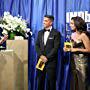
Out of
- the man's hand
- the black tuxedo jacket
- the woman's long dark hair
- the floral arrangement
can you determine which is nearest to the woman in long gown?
the woman's long dark hair

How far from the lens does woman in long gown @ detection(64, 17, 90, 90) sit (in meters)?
4.01

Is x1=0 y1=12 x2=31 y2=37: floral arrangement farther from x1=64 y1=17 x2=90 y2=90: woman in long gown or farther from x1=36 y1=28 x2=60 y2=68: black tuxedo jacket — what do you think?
x1=64 y1=17 x2=90 y2=90: woman in long gown

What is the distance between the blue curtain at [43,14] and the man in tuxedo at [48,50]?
Result: 269 millimetres

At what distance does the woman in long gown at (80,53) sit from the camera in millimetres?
4008

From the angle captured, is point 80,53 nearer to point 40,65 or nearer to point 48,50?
point 48,50

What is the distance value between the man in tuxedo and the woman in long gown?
41 centimetres

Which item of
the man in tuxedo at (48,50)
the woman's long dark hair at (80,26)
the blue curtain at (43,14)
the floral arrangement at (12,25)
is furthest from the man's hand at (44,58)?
the woman's long dark hair at (80,26)

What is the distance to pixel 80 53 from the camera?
4.05m

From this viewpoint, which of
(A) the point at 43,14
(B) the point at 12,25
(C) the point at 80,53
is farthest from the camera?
(A) the point at 43,14

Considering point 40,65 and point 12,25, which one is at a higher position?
point 12,25

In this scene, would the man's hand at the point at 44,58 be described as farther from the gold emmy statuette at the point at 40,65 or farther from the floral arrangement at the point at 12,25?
the floral arrangement at the point at 12,25

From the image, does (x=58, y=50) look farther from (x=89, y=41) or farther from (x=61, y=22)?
(x=89, y=41)

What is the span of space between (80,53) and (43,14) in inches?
52.5

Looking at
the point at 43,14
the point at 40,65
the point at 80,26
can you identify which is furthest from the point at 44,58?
the point at 43,14
